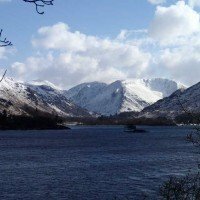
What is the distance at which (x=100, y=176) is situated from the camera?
97750mm

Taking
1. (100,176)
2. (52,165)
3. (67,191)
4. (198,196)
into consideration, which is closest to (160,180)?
(100,176)

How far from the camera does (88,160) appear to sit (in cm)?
13625

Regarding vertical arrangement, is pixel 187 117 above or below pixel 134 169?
above

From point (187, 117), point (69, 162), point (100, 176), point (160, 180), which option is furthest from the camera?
point (69, 162)

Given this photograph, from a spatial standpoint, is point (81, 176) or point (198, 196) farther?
point (81, 176)

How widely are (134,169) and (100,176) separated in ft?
48.1

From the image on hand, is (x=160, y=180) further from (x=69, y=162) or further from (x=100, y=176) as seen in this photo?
(x=69, y=162)

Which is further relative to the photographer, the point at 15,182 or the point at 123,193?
the point at 15,182

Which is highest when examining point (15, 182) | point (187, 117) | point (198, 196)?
point (187, 117)

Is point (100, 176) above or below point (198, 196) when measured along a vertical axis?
below

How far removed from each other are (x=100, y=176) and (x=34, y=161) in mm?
41624

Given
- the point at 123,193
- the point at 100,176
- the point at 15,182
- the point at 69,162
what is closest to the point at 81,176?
the point at 100,176

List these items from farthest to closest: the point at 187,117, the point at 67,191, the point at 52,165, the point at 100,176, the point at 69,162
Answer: the point at 69,162 < the point at 52,165 < the point at 100,176 < the point at 67,191 < the point at 187,117

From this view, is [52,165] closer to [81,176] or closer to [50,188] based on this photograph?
[81,176]
